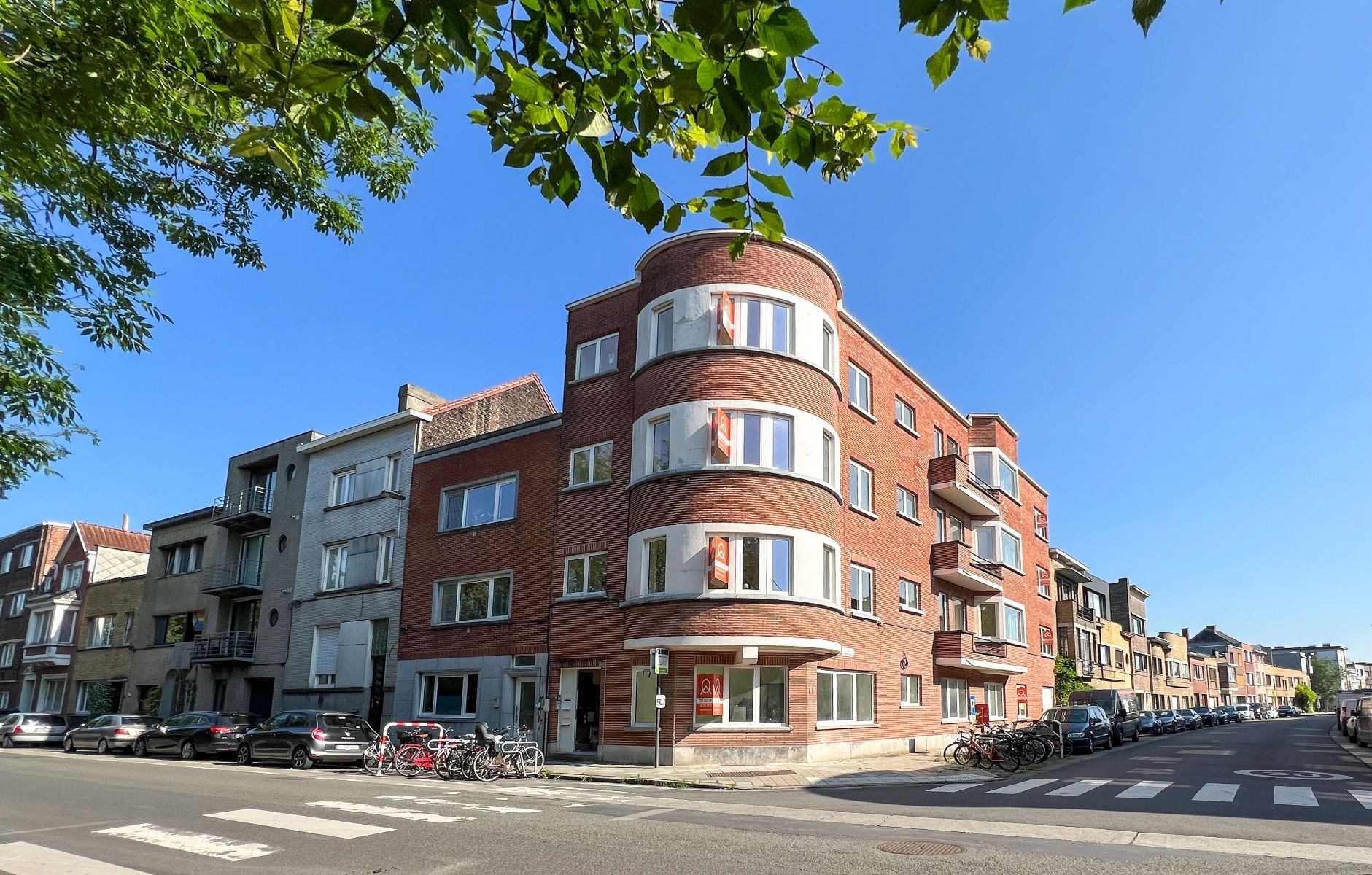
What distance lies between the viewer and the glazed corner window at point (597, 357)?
1024 inches

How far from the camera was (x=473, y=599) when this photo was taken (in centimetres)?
2722

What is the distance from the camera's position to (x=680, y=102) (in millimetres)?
3742

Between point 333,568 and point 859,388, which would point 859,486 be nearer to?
point 859,388

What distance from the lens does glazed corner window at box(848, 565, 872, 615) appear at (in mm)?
25422

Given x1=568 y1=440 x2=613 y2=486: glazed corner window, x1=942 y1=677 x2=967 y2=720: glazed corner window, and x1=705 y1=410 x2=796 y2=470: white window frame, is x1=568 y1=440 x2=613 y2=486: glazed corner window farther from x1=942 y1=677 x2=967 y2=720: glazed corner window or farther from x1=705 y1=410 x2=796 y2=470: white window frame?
x1=942 y1=677 x2=967 y2=720: glazed corner window

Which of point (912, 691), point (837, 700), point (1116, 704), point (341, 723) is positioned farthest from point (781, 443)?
point (1116, 704)

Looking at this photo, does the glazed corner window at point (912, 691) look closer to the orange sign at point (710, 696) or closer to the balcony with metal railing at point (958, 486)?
the balcony with metal railing at point (958, 486)

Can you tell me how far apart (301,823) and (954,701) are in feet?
85.7

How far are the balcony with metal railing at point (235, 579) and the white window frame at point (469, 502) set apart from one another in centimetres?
1002

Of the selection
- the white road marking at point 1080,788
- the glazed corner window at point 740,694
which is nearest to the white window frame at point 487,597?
the glazed corner window at point 740,694

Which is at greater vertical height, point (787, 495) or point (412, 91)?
point (787, 495)

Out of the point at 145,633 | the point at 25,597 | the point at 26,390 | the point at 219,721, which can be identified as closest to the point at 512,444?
the point at 219,721

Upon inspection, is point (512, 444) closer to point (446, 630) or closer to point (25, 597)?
point (446, 630)

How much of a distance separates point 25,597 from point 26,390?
4920 centimetres
